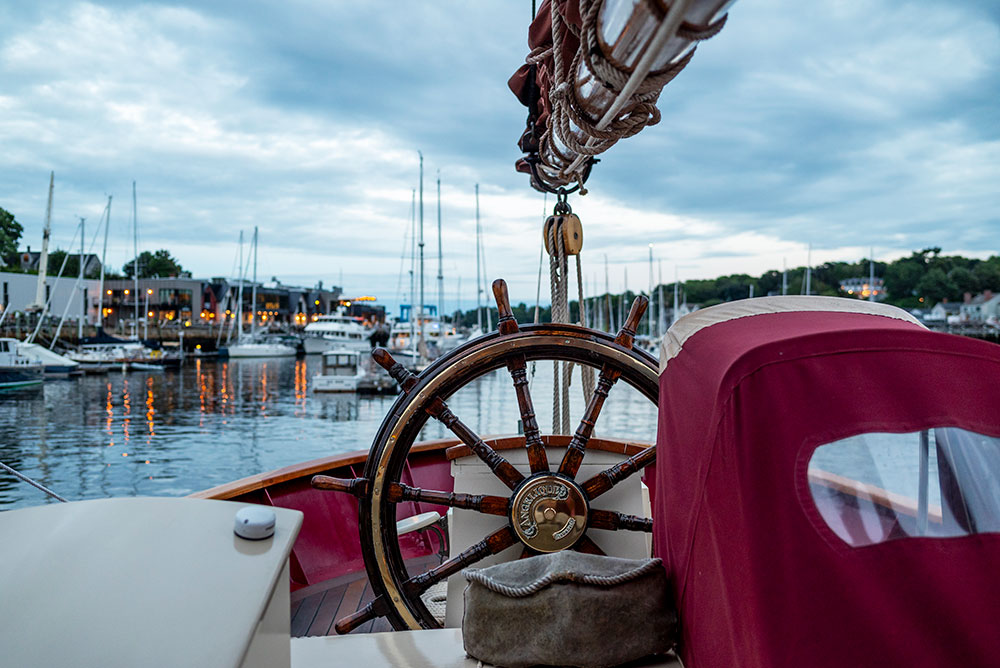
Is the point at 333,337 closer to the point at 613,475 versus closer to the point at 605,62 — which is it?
the point at 613,475

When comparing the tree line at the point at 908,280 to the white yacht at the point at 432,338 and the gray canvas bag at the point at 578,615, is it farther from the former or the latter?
the gray canvas bag at the point at 578,615

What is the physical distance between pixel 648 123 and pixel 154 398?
80.3ft

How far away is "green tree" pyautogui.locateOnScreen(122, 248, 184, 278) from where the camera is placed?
63.0 metres

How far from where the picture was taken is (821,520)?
0.98 m

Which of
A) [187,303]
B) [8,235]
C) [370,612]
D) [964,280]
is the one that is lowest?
[370,612]

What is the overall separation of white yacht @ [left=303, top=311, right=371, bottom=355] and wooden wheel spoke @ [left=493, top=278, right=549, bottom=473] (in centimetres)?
4132

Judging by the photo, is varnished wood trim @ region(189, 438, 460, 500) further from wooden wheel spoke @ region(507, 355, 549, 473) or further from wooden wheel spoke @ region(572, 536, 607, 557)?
wooden wheel spoke @ region(572, 536, 607, 557)

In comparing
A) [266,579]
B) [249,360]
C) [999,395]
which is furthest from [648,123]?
[249,360]

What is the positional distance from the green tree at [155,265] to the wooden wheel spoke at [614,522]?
67567mm

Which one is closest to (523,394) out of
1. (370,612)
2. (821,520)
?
(370,612)

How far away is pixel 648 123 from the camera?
5.36 feet

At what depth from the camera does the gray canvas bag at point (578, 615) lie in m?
1.29

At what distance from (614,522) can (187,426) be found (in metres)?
18.2

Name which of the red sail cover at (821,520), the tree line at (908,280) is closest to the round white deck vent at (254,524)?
the red sail cover at (821,520)
